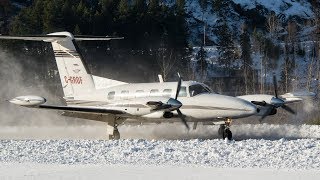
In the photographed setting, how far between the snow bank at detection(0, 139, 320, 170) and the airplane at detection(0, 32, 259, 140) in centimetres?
296

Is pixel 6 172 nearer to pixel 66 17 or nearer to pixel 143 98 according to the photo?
pixel 143 98

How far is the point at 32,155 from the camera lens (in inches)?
717

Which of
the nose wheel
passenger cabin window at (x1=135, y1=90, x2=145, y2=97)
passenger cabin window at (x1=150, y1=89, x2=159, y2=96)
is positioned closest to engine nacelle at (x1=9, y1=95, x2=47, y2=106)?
the nose wheel

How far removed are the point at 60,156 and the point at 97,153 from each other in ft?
3.66

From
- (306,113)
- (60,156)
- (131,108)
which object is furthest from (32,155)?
(306,113)

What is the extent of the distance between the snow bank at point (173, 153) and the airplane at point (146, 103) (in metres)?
2.96

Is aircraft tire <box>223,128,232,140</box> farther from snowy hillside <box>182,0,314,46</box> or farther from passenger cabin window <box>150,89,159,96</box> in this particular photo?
snowy hillside <box>182,0,314,46</box>

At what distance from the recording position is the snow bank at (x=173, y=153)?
1638 centimetres

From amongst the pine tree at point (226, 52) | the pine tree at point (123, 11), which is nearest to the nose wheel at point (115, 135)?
the pine tree at point (123, 11)

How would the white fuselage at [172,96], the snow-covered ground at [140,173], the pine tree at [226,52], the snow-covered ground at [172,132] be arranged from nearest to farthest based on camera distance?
the snow-covered ground at [140,173]
the white fuselage at [172,96]
the snow-covered ground at [172,132]
the pine tree at [226,52]

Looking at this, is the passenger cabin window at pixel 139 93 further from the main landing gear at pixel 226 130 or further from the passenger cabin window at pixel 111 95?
the main landing gear at pixel 226 130

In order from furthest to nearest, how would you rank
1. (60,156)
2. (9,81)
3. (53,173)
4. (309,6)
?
(309,6) < (9,81) < (60,156) < (53,173)

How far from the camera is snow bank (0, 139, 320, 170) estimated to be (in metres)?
16.4

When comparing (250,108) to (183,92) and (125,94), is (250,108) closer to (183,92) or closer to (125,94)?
(183,92)
